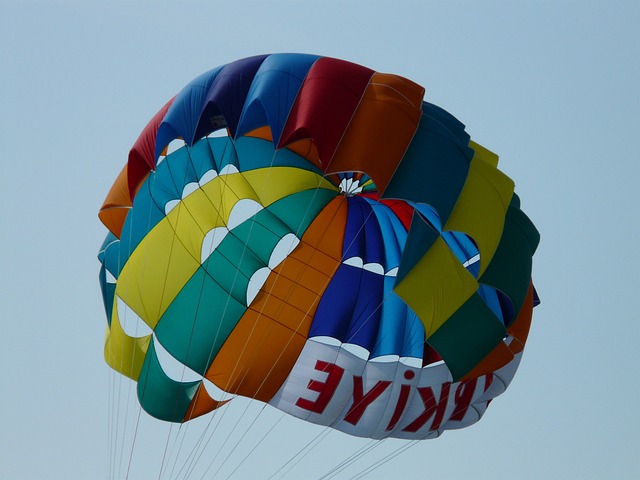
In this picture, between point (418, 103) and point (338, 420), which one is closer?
point (418, 103)

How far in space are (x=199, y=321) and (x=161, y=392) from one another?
0.82 m

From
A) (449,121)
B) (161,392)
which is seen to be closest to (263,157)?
(449,121)

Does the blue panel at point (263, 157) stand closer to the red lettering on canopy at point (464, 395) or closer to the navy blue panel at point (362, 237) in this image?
the navy blue panel at point (362, 237)

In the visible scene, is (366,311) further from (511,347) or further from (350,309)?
(511,347)

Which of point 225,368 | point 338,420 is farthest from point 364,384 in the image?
point 225,368

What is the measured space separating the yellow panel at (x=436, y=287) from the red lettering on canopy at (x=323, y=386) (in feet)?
5.25

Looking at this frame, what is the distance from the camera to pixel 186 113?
13641 mm

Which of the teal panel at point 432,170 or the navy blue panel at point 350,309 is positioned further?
the navy blue panel at point 350,309

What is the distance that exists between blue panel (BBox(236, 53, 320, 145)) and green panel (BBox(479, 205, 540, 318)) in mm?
2427

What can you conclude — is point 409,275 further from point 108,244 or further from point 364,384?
point 108,244

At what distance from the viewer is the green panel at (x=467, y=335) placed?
1327 centimetres

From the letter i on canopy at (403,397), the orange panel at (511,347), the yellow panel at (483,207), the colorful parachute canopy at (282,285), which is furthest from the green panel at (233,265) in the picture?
the orange panel at (511,347)

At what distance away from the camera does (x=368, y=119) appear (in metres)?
13.1

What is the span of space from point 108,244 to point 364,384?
10.3 feet
